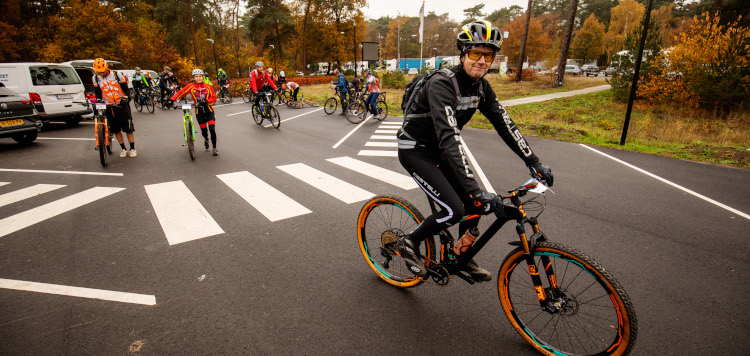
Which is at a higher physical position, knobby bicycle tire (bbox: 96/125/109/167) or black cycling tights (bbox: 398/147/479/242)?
black cycling tights (bbox: 398/147/479/242)


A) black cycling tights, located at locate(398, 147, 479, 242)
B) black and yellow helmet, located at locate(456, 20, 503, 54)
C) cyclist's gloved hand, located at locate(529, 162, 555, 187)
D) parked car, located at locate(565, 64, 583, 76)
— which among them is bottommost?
black cycling tights, located at locate(398, 147, 479, 242)

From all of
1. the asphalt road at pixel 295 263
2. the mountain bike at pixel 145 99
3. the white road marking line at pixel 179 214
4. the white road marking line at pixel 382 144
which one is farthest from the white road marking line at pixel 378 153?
the mountain bike at pixel 145 99

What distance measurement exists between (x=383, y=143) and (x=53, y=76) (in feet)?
39.7

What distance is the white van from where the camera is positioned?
11398mm

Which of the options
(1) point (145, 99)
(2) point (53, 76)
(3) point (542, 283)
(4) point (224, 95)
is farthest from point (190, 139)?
(4) point (224, 95)

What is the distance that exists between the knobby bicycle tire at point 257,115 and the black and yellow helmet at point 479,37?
12.1m

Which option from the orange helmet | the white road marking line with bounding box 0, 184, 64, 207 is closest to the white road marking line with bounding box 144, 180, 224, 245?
the white road marking line with bounding box 0, 184, 64, 207

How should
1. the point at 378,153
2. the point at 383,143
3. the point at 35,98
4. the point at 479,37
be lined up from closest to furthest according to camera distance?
the point at 479,37, the point at 378,153, the point at 383,143, the point at 35,98

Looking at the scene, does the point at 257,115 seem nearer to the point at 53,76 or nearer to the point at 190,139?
the point at 190,139

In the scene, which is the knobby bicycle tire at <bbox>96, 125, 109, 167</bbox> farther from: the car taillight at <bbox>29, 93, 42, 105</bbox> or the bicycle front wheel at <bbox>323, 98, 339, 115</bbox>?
the bicycle front wheel at <bbox>323, 98, 339, 115</bbox>

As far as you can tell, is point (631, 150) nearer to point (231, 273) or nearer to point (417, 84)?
point (417, 84)

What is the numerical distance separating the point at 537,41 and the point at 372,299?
65.3 metres

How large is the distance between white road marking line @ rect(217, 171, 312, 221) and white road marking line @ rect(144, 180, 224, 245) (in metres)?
0.70

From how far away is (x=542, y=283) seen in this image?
7.81 ft
